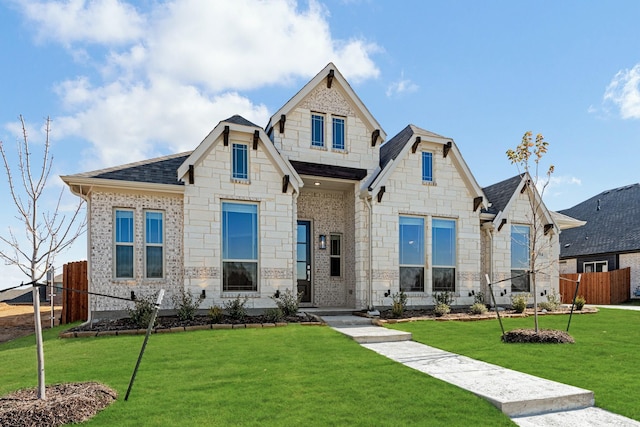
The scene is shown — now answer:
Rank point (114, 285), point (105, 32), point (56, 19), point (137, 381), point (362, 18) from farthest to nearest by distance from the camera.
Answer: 1. point (114, 285)
2. point (362, 18)
3. point (105, 32)
4. point (56, 19)
5. point (137, 381)

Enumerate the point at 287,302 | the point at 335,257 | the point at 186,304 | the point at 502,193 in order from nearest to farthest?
the point at 186,304, the point at 287,302, the point at 335,257, the point at 502,193

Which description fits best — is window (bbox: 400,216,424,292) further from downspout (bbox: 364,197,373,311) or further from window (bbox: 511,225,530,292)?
window (bbox: 511,225,530,292)

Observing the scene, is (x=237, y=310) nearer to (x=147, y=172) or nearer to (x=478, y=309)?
(x=147, y=172)

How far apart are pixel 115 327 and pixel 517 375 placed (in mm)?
8671

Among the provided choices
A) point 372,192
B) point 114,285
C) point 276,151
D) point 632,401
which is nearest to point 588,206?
point 372,192

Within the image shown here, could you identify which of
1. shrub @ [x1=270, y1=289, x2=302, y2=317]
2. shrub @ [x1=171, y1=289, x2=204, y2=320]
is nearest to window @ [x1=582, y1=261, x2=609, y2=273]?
shrub @ [x1=270, y1=289, x2=302, y2=317]

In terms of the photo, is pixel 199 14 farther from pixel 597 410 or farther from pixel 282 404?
pixel 597 410

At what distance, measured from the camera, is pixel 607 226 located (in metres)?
Result: 25.5

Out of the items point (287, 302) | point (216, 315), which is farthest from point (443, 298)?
point (216, 315)

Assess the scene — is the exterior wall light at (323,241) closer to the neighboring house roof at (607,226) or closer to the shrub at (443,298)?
the shrub at (443,298)

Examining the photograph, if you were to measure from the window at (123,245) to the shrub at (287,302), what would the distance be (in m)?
4.18

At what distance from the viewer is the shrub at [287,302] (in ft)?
36.6

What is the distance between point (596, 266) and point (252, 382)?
26.5m

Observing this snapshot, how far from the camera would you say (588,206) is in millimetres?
29609
